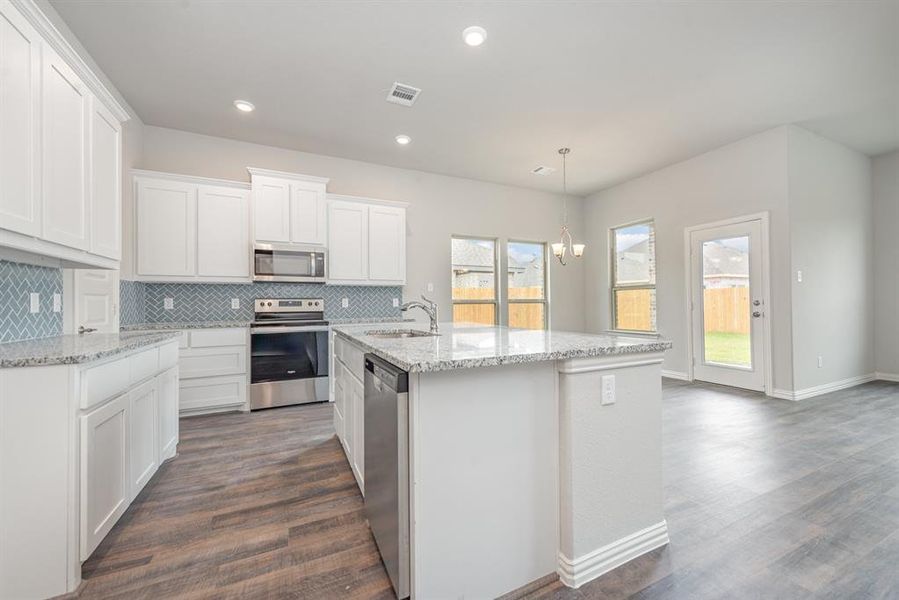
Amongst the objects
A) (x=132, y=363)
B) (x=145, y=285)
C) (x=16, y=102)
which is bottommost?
(x=132, y=363)

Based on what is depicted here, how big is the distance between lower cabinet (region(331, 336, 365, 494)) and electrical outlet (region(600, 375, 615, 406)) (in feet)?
3.75

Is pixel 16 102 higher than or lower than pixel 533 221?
lower

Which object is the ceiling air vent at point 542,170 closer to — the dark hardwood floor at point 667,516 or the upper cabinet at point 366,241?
the upper cabinet at point 366,241

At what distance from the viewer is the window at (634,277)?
577 cm

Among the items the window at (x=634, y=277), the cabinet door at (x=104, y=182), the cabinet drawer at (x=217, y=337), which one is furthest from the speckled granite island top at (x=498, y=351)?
the window at (x=634, y=277)

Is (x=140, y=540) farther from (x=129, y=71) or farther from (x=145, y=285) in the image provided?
(x=129, y=71)

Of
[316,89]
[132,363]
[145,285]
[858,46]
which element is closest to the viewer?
[132,363]

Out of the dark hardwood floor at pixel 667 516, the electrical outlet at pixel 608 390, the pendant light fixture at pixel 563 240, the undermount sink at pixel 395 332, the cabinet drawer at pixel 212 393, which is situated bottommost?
the dark hardwood floor at pixel 667 516

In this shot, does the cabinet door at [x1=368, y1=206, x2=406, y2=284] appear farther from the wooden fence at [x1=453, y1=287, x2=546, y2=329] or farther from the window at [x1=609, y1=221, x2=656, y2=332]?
the window at [x1=609, y1=221, x2=656, y2=332]

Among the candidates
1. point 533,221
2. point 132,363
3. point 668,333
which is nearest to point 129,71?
point 132,363

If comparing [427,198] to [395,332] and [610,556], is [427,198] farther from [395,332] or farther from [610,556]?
[610,556]

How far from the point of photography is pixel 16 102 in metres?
1.54

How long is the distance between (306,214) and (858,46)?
5.01 m

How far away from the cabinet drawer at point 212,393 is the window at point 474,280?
9.77 feet
